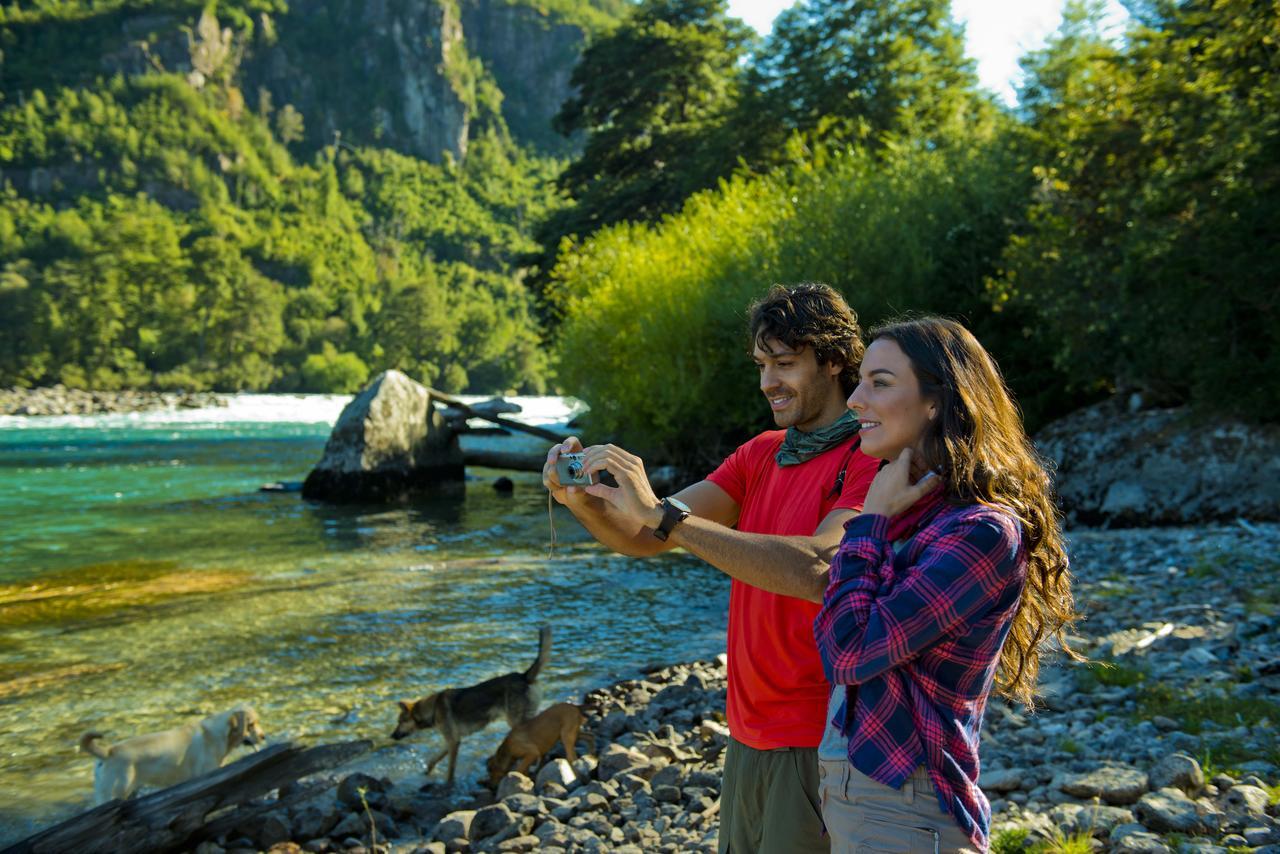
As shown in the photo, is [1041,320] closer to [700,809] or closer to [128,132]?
[700,809]

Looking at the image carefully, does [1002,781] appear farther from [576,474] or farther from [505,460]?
[505,460]

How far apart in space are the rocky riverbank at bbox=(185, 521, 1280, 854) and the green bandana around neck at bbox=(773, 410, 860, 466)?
239 centimetres

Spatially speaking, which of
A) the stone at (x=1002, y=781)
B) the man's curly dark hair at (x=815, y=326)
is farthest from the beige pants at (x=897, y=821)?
the stone at (x=1002, y=781)

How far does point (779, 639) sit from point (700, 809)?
3.25 metres

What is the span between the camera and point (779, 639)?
2.76 meters

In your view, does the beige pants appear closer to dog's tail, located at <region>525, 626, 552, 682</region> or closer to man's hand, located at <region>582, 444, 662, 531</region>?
man's hand, located at <region>582, 444, 662, 531</region>

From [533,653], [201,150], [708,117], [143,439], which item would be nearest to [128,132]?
[201,150]

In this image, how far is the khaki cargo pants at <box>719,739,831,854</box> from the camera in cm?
260

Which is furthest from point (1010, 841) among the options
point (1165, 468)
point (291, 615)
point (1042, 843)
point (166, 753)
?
point (1165, 468)

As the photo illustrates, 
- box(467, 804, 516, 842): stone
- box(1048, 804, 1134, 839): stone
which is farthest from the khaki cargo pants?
box(467, 804, 516, 842): stone

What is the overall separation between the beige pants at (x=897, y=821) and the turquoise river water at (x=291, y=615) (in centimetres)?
519

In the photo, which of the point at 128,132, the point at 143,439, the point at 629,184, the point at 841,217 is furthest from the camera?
the point at 128,132

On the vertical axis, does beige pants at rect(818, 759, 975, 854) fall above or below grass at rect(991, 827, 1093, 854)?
above

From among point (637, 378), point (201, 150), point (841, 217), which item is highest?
point (201, 150)
